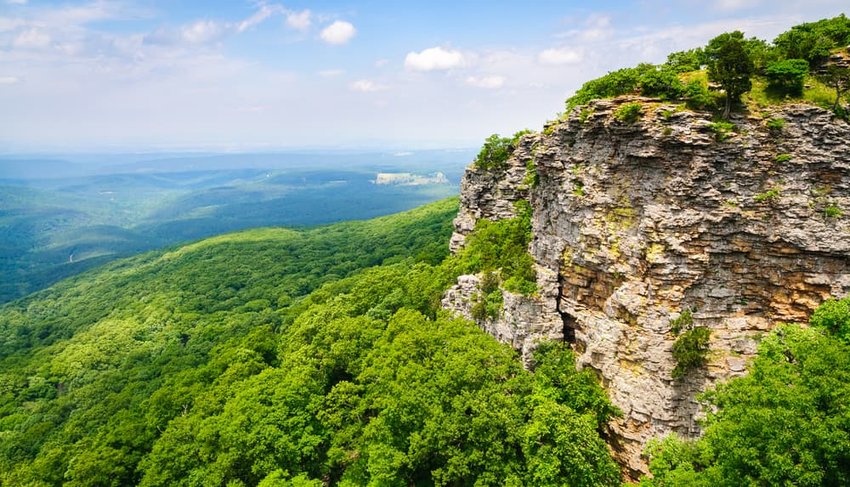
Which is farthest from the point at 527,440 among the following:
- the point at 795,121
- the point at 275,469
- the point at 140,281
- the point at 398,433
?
the point at 140,281

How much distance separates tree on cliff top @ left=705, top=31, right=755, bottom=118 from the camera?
22828mm

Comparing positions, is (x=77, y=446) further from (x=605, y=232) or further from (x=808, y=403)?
(x=808, y=403)

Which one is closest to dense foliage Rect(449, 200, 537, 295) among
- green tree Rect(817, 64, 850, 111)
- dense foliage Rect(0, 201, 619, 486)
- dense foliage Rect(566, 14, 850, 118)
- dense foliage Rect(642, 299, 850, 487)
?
dense foliage Rect(0, 201, 619, 486)

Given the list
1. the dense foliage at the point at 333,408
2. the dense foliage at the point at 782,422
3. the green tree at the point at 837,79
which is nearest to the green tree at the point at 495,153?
the dense foliage at the point at 333,408

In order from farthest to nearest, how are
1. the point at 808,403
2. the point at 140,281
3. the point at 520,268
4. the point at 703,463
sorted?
the point at 140,281 < the point at 520,268 < the point at 703,463 < the point at 808,403

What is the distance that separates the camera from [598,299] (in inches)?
1130

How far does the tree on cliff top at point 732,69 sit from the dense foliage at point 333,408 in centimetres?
1855

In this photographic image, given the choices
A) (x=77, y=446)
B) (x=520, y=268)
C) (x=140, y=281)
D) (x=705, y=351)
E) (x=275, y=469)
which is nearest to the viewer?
(x=705, y=351)

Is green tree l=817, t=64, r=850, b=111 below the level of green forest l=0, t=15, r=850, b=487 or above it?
above

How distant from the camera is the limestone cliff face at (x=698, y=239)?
22203 millimetres

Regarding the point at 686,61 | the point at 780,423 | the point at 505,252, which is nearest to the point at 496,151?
the point at 505,252

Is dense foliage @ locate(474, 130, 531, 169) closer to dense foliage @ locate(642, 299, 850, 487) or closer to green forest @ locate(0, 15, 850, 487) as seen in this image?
green forest @ locate(0, 15, 850, 487)

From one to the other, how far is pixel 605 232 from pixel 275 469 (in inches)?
1072

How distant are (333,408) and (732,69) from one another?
33.9 metres
